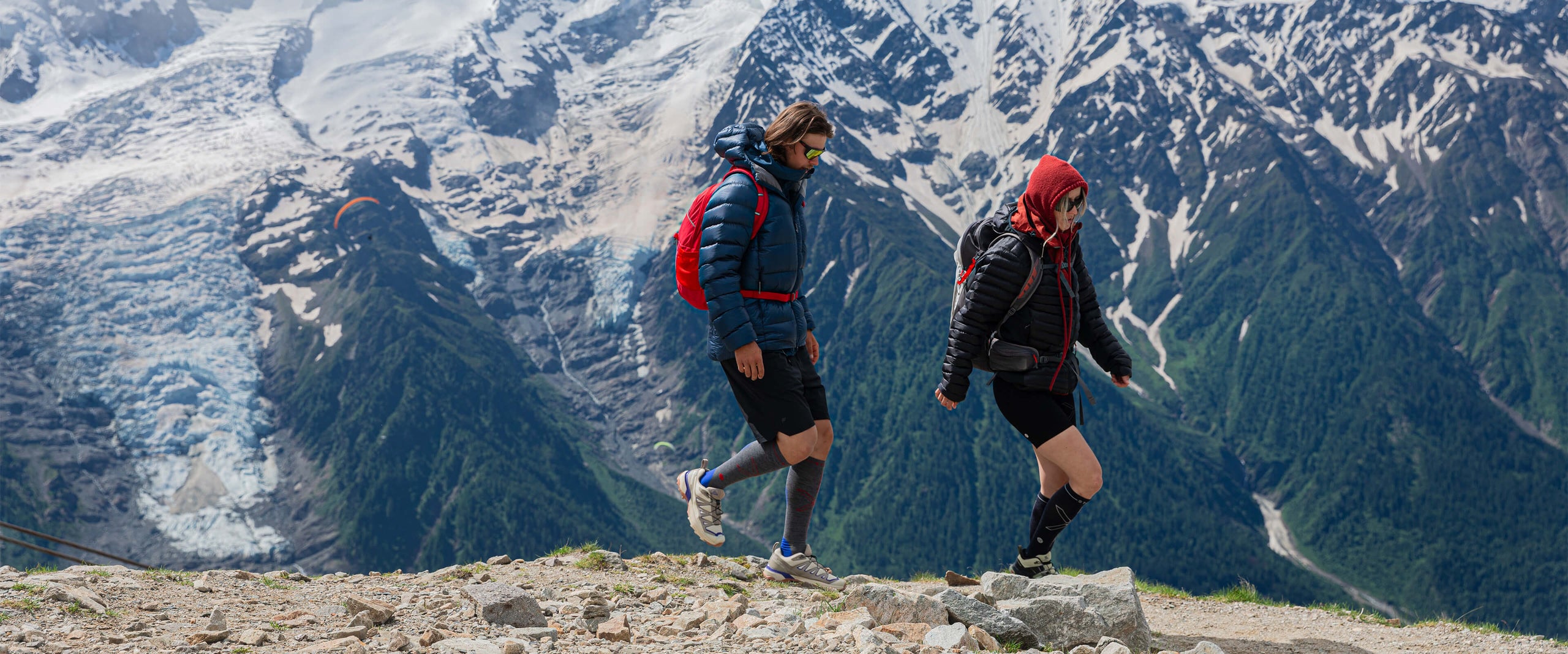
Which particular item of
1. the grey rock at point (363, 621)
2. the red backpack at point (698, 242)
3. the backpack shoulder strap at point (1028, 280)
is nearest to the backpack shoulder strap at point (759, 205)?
the red backpack at point (698, 242)

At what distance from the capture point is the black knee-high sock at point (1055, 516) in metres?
10.2

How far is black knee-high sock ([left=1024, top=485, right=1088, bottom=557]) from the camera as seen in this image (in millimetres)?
10156

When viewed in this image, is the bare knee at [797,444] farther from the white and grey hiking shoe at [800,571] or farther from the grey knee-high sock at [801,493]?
the white and grey hiking shoe at [800,571]

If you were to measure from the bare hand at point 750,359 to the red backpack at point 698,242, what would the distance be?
0.50m

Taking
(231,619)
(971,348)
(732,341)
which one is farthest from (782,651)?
(231,619)

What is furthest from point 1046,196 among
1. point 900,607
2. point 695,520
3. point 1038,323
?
point 695,520

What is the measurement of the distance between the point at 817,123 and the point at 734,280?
1694 millimetres

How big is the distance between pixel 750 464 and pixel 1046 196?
372cm

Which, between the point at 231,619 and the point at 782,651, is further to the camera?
the point at 231,619

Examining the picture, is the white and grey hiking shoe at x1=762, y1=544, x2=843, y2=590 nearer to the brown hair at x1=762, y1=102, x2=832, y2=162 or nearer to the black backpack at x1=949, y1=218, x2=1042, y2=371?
the black backpack at x1=949, y1=218, x2=1042, y2=371

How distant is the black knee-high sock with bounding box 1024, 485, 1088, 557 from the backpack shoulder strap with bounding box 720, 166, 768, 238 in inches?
152

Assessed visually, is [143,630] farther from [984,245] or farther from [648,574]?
[984,245]

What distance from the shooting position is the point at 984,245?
33.6 feet

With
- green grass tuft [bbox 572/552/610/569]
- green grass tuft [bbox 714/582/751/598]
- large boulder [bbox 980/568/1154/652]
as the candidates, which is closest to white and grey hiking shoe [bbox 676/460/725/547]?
green grass tuft [bbox 714/582/751/598]
